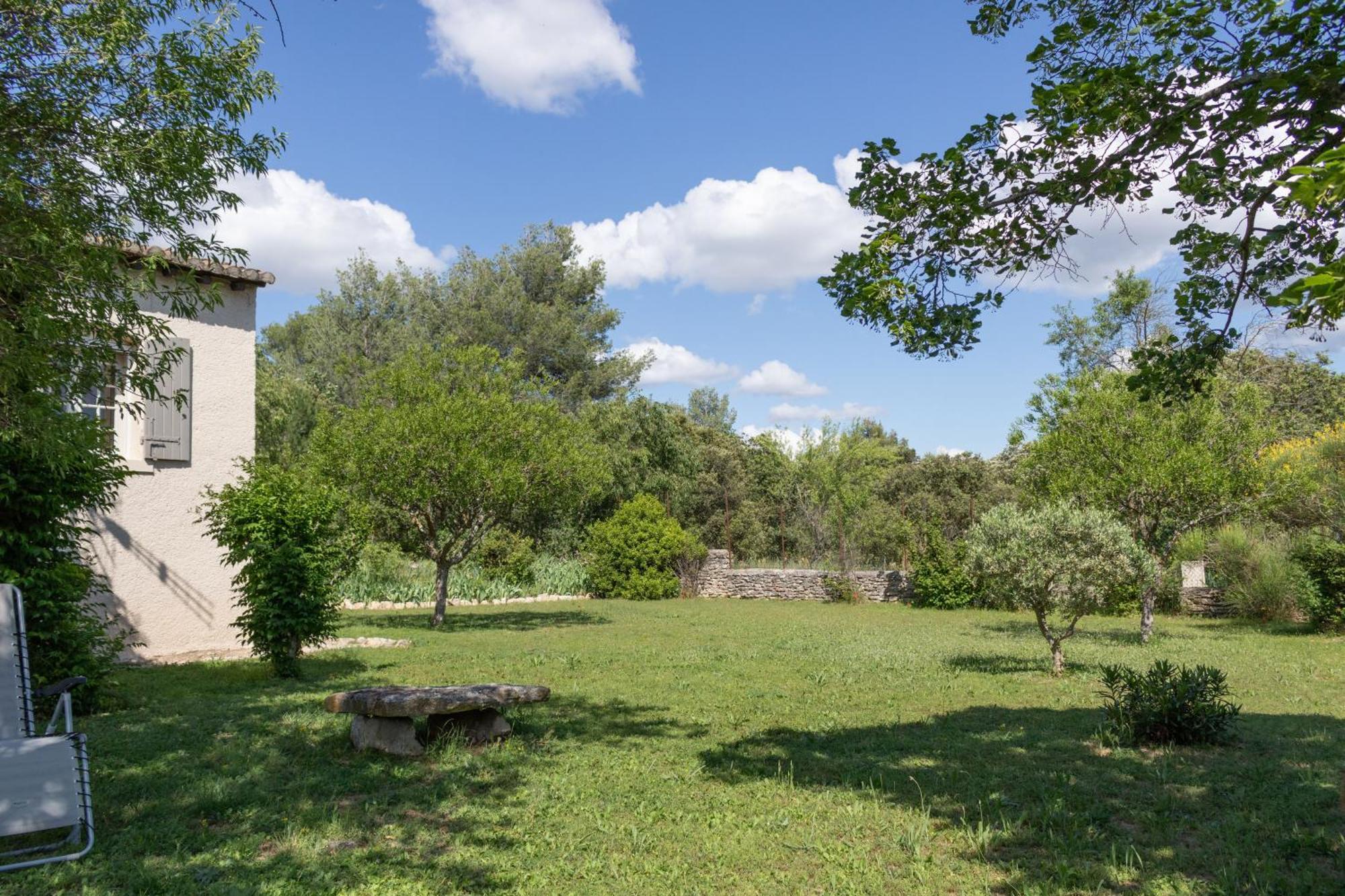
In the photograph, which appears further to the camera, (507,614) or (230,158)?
(507,614)

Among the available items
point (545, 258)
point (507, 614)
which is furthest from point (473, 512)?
point (545, 258)

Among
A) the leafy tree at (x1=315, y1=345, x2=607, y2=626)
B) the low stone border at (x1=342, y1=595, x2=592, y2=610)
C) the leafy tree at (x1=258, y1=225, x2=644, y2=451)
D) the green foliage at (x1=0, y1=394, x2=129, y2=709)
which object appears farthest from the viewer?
the leafy tree at (x1=258, y1=225, x2=644, y2=451)

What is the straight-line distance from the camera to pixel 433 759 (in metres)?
5.84

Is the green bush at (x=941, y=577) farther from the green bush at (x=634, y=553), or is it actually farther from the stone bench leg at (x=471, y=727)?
the stone bench leg at (x=471, y=727)

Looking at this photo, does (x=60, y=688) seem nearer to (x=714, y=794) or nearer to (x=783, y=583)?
(x=714, y=794)

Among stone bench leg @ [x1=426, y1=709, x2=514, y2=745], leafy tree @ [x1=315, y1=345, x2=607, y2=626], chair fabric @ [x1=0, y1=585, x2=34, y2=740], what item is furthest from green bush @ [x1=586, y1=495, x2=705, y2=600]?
chair fabric @ [x1=0, y1=585, x2=34, y2=740]

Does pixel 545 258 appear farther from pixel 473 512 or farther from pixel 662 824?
pixel 662 824

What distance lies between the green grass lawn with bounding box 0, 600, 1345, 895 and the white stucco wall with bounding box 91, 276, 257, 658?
1532mm

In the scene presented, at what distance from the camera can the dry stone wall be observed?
2286 centimetres

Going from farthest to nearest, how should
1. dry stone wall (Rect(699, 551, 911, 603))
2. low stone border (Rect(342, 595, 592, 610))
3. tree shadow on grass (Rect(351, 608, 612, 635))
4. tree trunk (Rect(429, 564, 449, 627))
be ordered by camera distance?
dry stone wall (Rect(699, 551, 911, 603)) → low stone border (Rect(342, 595, 592, 610)) → tree trunk (Rect(429, 564, 449, 627)) → tree shadow on grass (Rect(351, 608, 612, 635))

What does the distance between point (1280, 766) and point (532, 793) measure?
4820mm

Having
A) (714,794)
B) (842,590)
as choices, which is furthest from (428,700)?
(842,590)

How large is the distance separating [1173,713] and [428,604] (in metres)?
16.9

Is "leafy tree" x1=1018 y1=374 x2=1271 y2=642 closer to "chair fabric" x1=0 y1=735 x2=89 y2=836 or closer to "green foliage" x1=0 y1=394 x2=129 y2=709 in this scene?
"green foliage" x1=0 y1=394 x2=129 y2=709
